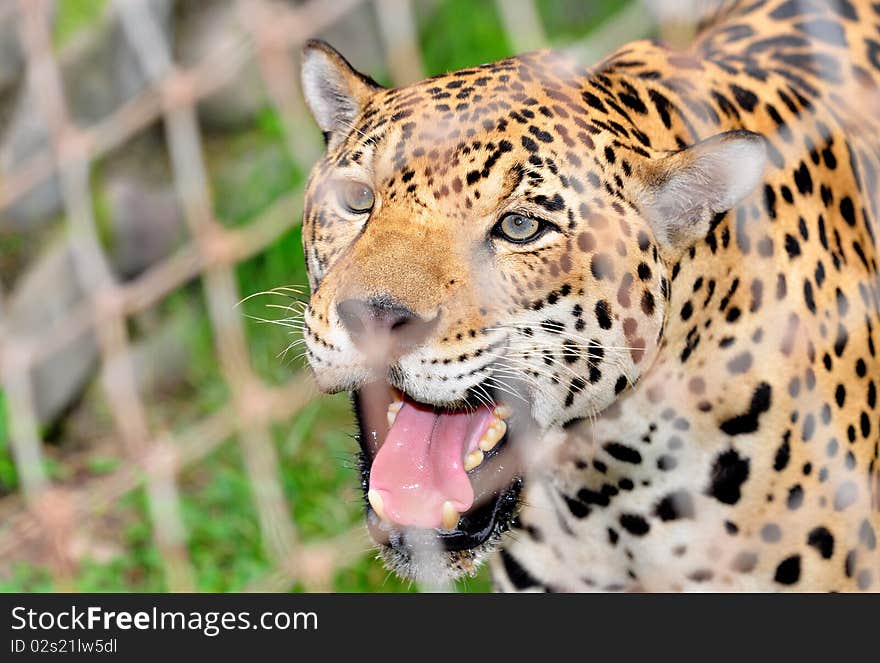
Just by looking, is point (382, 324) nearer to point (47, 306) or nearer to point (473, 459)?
point (473, 459)

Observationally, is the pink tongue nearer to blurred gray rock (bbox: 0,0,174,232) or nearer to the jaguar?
the jaguar

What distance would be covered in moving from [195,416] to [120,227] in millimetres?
706

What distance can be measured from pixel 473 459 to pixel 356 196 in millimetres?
514

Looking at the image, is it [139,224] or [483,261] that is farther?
[139,224]

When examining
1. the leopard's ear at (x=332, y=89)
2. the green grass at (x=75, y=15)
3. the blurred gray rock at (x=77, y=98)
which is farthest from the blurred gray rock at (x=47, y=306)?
the leopard's ear at (x=332, y=89)

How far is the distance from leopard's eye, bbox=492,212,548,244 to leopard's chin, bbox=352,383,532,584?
0.27 m

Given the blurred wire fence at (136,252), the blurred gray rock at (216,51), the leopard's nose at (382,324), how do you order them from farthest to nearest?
the blurred gray rock at (216,51), the blurred wire fence at (136,252), the leopard's nose at (382,324)

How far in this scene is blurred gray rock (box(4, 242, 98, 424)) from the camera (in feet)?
14.3

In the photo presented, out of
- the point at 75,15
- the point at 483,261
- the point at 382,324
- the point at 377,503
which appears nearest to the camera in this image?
the point at 382,324

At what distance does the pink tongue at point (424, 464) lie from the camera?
2240mm

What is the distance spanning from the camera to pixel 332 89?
7.95 ft

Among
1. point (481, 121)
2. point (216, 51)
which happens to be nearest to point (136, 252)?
point (216, 51)

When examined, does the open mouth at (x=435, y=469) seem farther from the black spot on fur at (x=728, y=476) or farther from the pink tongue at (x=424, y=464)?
the black spot on fur at (x=728, y=476)

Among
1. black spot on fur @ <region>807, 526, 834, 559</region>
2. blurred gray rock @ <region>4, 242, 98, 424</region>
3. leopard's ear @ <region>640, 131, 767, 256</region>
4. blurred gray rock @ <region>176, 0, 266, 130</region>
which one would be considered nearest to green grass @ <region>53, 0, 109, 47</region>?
blurred gray rock @ <region>176, 0, 266, 130</region>
